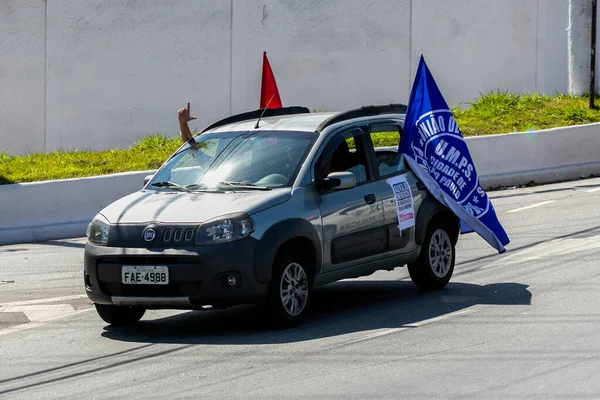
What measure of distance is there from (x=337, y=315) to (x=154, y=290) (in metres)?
1.74

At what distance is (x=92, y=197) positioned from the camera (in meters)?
16.8

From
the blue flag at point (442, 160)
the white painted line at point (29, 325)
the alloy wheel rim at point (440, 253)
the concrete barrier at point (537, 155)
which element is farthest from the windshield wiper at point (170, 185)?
the concrete barrier at point (537, 155)

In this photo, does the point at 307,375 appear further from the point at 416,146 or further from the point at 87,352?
the point at 416,146

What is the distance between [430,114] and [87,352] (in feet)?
13.8

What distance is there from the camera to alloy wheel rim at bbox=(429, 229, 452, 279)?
35.8ft

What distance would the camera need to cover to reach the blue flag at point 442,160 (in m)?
11.0

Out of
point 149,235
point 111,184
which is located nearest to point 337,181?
→ point 149,235

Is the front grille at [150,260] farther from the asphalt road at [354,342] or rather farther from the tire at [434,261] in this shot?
the tire at [434,261]

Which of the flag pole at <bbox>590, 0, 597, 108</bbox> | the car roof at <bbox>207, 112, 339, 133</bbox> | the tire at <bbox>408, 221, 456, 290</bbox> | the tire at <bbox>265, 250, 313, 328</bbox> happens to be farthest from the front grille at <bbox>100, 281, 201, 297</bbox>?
the flag pole at <bbox>590, 0, 597, 108</bbox>

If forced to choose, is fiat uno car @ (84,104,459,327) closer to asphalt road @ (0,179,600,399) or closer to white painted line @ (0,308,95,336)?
asphalt road @ (0,179,600,399)

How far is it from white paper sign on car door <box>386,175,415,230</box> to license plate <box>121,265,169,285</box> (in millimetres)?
2459

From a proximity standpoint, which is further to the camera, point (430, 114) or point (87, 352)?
point (430, 114)

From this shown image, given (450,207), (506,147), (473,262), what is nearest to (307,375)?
(450,207)

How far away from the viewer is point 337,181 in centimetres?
965
